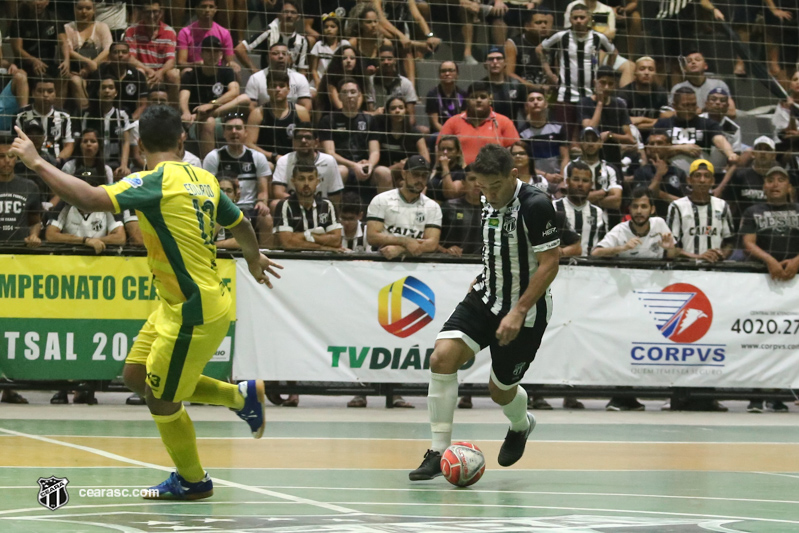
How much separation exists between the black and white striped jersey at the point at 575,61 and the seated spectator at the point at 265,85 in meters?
3.43

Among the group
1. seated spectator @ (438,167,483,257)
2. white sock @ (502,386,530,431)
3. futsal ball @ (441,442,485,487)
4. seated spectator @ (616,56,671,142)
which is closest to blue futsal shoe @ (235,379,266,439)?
futsal ball @ (441,442,485,487)

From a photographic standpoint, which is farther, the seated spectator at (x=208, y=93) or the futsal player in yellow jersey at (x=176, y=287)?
the seated spectator at (x=208, y=93)

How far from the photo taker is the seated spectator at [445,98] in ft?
48.0

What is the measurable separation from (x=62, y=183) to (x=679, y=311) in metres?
8.93

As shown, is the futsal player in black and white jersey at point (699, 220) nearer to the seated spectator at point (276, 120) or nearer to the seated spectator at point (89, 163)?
the seated spectator at point (276, 120)

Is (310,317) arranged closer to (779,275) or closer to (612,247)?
(612,247)

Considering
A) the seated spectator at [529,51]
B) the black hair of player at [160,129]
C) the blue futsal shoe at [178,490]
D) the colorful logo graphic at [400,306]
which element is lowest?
the blue futsal shoe at [178,490]

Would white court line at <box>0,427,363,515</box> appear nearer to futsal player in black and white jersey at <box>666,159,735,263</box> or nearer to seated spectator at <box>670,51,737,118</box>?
futsal player in black and white jersey at <box>666,159,735,263</box>

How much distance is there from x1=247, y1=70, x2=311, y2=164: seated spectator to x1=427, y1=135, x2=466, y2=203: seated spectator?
182 centimetres

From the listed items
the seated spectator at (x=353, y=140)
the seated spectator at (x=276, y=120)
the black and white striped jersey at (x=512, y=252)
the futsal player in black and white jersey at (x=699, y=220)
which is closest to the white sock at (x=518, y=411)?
the black and white striped jersey at (x=512, y=252)

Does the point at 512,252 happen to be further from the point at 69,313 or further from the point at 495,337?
the point at 69,313

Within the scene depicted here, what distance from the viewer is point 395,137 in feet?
45.3

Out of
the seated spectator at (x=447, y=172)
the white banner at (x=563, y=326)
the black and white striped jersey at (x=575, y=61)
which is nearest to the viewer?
the white banner at (x=563, y=326)

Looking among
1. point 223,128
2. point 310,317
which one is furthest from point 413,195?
point 223,128
